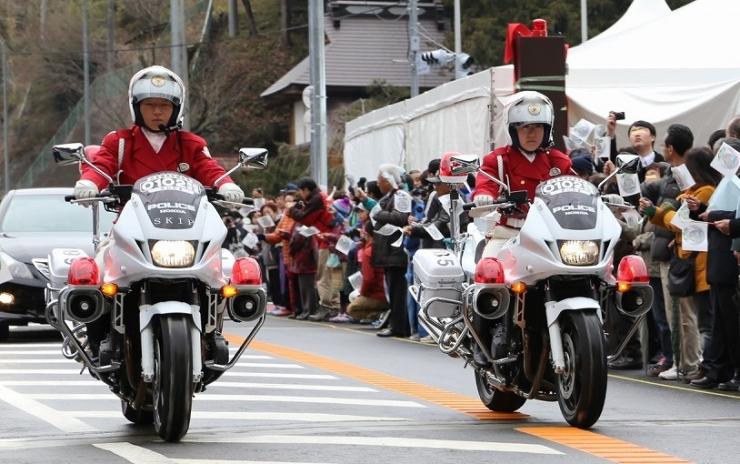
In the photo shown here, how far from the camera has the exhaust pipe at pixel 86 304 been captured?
10203 millimetres

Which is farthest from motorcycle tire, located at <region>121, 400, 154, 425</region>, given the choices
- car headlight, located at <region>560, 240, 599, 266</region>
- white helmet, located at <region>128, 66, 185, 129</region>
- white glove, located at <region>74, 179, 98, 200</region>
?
car headlight, located at <region>560, 240, 599, 266</region>

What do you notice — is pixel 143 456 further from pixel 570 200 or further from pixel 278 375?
pixel 278 375

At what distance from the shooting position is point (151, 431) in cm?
1075

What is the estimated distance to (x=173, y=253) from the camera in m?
9.91

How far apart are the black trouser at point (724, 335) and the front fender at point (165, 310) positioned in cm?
581

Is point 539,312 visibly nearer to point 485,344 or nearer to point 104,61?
point 485,344

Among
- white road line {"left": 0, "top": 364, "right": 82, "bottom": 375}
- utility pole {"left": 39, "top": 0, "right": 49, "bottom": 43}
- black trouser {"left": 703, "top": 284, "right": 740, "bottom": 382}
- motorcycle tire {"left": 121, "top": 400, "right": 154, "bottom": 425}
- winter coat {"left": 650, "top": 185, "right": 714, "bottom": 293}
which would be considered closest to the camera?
motorcycle tire {"left": 121, "top": 400, "right": 154, "bottom": 425}

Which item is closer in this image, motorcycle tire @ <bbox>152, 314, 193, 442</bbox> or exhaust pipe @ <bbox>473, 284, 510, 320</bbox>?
motorcycle tire @ <bbox>152, 314, 193, 442</bbox>

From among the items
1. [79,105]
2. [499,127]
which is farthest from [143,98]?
[79,105]

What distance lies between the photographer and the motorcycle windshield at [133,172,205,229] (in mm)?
9984

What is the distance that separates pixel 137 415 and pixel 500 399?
2.41 metres

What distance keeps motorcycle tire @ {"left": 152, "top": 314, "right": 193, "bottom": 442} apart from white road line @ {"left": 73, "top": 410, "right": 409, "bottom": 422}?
5.48 feet

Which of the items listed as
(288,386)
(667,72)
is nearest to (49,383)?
(288,386)

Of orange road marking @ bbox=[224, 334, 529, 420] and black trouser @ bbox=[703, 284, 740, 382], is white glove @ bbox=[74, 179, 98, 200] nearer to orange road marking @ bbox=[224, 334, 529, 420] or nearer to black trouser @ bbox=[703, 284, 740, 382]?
orange road marking @ bbox=[224, 334, 529, 420]
